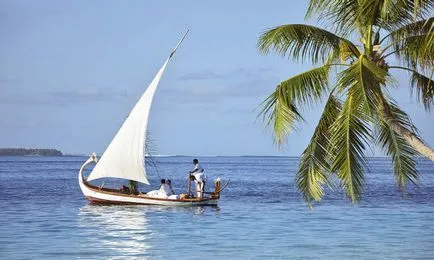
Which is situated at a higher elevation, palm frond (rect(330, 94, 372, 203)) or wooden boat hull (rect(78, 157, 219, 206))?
palm frond (rect(330, 94, 372, 203))

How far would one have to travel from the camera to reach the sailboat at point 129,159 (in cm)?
3906

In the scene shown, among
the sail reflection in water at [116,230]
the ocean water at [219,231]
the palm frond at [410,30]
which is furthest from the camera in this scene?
the sail reflection in water at [116,230]

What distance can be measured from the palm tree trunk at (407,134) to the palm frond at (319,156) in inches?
72.7

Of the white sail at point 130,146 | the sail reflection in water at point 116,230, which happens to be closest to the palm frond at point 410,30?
the sail reflection in water at point 116,230

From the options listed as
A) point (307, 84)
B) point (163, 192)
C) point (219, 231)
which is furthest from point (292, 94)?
point (163, 192)

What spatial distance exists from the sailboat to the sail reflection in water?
2.03 feet

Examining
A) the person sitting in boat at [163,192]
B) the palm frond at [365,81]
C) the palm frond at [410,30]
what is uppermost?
the palm frond at [410,30]

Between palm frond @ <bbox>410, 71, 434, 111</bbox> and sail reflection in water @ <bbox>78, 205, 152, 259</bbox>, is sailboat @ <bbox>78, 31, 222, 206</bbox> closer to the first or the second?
sail reflection in water @ <bbox>78, 205, 152, 259</bbox>

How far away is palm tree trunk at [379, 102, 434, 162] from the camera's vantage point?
12888 millimetres

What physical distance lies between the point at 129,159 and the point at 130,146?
0.72m

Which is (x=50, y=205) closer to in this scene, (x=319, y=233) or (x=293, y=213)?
(x=293, y=213)

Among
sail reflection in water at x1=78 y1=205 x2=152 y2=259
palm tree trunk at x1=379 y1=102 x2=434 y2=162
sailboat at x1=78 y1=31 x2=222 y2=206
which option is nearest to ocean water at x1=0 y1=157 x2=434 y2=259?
sail reflection in water at x1=78 y1=205 x2=152 y2=259

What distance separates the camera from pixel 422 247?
25125 millimetres

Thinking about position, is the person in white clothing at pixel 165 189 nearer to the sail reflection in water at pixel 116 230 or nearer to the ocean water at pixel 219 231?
the ocean water at pixel 219 231
